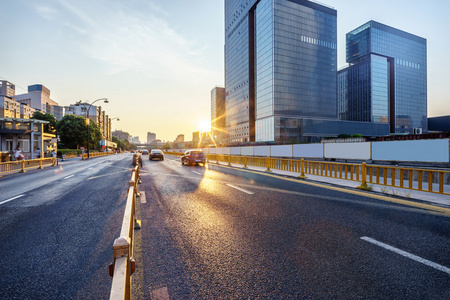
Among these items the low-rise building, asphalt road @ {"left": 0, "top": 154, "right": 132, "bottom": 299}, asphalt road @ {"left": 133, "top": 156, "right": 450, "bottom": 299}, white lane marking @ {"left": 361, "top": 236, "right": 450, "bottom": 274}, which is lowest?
asphalt road @ {"left": 0, "top": 154, "right": 132, "bottom": 299}

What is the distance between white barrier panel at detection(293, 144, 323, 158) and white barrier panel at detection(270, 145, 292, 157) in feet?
2.73

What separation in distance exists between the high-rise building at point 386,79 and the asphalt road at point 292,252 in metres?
129

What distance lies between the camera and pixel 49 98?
142 meters

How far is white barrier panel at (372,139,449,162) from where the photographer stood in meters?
11.8

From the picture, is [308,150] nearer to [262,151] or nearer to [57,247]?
[262,151]

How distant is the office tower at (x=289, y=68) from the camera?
277 feet

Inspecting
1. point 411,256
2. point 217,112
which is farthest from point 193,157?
point 217,112

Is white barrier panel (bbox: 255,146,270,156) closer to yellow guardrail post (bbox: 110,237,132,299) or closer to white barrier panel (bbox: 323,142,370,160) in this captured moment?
white barrier panel (bbox: 323,142,370,160)

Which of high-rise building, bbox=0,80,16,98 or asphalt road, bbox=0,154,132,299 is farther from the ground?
high-rise building, bbox=0,80,16,98

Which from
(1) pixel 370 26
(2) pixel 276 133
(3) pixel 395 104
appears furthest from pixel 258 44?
(3) pixel 395 104

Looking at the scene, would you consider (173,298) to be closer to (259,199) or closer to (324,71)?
(259,199)

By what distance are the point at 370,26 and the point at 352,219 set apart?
519 ft

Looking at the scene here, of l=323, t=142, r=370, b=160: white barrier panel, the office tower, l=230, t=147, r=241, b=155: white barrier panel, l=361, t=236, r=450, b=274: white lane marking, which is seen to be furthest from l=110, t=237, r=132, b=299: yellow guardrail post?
the office tower

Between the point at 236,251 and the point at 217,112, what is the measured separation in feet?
528
